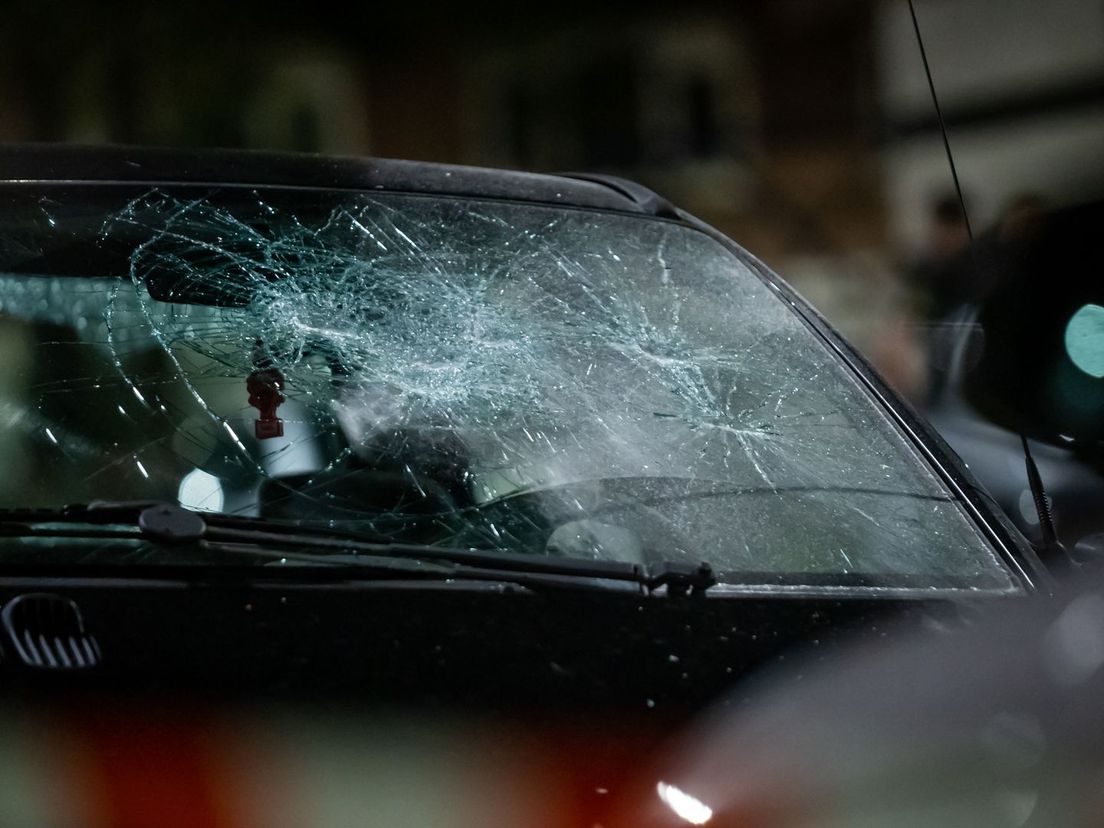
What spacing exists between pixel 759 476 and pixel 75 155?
1.23m

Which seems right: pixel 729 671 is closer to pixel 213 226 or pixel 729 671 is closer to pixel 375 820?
pixel 375 820

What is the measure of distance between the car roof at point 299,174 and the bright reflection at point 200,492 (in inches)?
23.5

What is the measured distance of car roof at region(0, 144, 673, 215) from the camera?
220cm

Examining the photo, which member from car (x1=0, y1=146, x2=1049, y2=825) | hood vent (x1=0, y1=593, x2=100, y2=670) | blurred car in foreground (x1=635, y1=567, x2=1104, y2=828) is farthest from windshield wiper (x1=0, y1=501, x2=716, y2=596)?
blurred car in foreground (x1=635, y1=567, x2=1104, y2=828)

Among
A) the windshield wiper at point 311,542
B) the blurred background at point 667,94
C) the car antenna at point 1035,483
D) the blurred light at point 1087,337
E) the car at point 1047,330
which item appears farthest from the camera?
the blurred background at point 667,94

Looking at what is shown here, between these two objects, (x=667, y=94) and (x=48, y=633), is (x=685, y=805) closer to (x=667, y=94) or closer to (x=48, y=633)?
(x=48, y=633)

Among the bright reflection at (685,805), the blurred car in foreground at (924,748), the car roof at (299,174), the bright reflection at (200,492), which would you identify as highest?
the car roof at (299,174)

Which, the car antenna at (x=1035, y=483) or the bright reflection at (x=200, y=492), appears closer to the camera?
the bright reflection at (x=200, y=492)

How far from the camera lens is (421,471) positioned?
1.96 metres

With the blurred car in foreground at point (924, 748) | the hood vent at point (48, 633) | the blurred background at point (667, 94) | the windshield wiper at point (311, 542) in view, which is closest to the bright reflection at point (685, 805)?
the blurred car in foreground at point (924, 748)

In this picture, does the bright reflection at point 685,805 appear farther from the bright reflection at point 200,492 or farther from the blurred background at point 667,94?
the blurred background at point 667,94

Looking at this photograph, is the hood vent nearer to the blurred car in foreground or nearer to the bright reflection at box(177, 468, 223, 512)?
the bright reflection at box(177, 468, 223, 512)

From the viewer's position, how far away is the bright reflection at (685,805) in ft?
4.08

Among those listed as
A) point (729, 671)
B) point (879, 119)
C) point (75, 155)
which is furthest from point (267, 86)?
point (729, 671)
